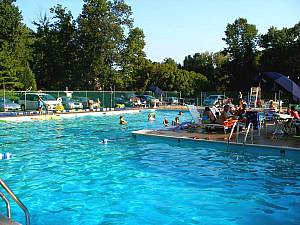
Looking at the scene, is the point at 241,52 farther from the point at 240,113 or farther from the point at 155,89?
the point at 240,113

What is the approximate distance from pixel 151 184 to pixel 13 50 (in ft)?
110

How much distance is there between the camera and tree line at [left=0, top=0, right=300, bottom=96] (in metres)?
38.3

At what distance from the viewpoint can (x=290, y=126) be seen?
12.8 meters

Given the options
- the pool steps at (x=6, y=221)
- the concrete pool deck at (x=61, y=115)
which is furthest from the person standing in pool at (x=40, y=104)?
the pool steps at (x=6, y=221)

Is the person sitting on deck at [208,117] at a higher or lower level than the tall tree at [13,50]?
lower

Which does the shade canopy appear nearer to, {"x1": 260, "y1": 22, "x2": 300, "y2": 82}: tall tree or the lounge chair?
{"x1": 260, "y1": 22, "x2": 300, "y2": 82}: tall tree

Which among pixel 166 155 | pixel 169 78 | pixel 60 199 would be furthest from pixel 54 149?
pixel 169 78

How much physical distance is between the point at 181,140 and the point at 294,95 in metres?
4.14

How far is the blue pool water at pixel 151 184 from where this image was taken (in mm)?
6227

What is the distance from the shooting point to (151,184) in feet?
26.5

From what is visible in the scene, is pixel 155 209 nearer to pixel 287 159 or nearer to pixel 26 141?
pixel 287 159

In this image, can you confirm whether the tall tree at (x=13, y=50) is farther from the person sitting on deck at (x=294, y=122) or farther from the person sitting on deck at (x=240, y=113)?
the person sitting on deck at (x=294, y=122)

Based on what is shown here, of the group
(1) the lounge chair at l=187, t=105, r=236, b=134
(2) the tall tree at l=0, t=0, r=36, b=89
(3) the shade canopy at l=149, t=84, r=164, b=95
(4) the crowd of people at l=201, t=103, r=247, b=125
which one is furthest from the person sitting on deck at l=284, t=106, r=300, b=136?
(3) the shade canopy at l=149, t=84, r=164, b=95

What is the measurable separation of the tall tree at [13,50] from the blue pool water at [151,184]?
77.6ft
